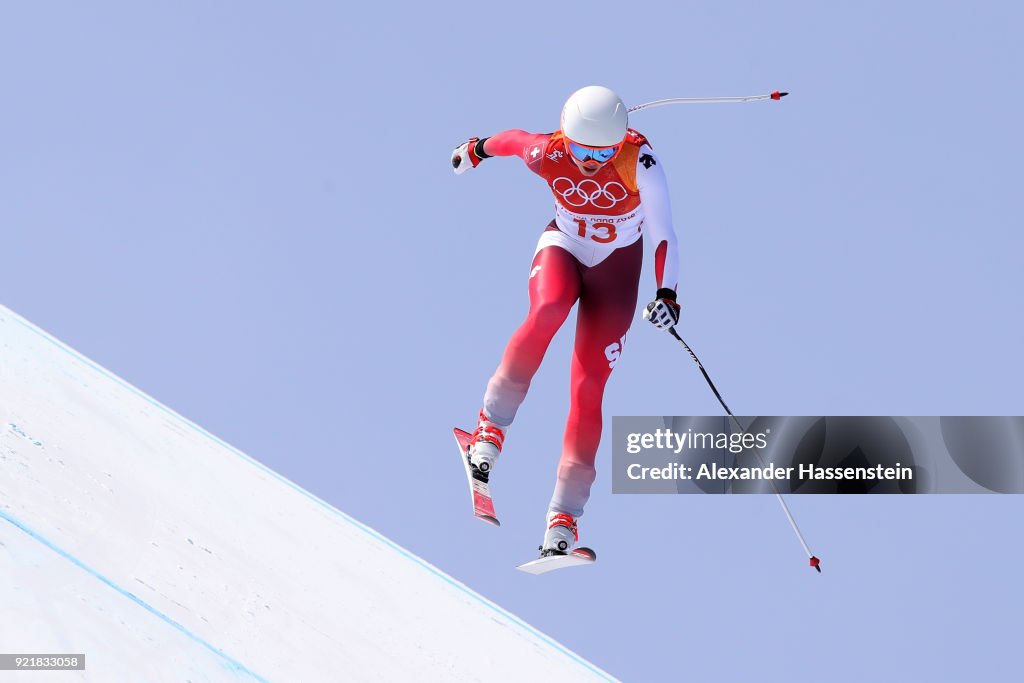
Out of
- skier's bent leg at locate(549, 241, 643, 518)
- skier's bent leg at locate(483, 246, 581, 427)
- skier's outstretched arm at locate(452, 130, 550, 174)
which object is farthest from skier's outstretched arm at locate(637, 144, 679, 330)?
skier's outstretched arm at locate(452, 130, 550, 174)

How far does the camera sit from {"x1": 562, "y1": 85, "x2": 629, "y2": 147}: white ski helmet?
31.0 ft

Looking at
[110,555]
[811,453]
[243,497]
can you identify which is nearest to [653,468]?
[811,453]

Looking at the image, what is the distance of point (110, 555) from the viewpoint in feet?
29.7

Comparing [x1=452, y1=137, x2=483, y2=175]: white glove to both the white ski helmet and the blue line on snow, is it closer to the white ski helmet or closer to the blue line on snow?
the white ski helmet

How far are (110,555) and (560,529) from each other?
288cm

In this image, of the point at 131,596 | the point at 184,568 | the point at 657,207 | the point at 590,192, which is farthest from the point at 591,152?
the point at 131,596

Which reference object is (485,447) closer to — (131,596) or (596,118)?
(596,118)

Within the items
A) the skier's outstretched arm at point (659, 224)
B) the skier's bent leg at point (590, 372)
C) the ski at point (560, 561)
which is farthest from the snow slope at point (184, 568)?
the skier's outstretched arm at point (659, 224)

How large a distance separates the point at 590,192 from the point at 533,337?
1.08 meters

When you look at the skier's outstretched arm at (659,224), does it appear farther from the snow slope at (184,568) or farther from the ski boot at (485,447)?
the snow slope at (184,568)

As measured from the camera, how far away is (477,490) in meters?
9.74

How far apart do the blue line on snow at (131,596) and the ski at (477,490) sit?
1780mm

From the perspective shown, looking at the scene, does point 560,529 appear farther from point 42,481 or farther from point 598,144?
point 42,481

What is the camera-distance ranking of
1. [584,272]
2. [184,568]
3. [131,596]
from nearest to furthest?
1. [131,596]
2. [184,568]
3. [584,272]
